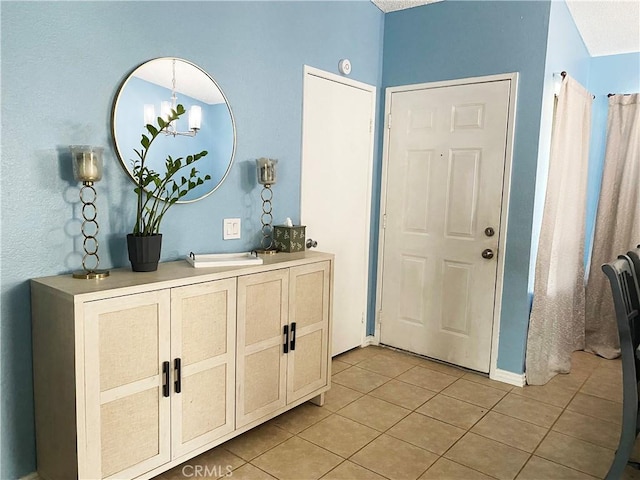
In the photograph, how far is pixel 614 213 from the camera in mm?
3959

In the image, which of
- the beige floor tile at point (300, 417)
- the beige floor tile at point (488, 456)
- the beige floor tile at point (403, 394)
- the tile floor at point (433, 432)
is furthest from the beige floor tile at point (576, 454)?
the beige floor tile at point (300, 417)

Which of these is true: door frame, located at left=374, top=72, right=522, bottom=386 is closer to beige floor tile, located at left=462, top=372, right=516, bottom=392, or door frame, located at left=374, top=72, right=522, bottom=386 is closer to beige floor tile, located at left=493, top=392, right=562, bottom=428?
beige floor tile, located at left=462, top=372, right=516, bottom=392

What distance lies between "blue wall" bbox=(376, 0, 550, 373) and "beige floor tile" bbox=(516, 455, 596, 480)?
0.94 meters

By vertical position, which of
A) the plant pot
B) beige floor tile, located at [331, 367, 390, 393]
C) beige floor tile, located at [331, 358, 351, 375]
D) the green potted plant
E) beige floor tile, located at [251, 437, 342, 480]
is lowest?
beige floor tile, located at [251, 437, 342, 480]

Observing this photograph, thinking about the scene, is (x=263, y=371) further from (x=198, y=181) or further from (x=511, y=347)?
(x=511, y=347)

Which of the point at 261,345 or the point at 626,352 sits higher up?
the point at 626,352

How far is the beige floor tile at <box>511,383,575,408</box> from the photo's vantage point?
2.95 meters

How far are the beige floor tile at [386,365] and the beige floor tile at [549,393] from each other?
74 cm

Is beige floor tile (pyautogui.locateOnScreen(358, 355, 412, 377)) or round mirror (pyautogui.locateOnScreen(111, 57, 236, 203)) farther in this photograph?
beige floor tile (pyautogui.locateOnScreen(358, 355, 412, 377))

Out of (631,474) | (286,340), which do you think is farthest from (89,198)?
(631,474)

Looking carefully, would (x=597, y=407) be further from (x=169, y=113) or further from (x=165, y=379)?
(x=169, y=113)

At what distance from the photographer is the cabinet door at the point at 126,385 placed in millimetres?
1696

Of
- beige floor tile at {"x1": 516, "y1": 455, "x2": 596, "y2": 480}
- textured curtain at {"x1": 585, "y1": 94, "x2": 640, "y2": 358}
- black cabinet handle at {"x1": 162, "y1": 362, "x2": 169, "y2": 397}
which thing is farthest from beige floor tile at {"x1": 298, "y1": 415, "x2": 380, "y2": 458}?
textured curtain at {"x1": 585, "y1": 94, "x2": 640, "y2": 358}

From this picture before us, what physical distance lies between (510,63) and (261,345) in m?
2.33
